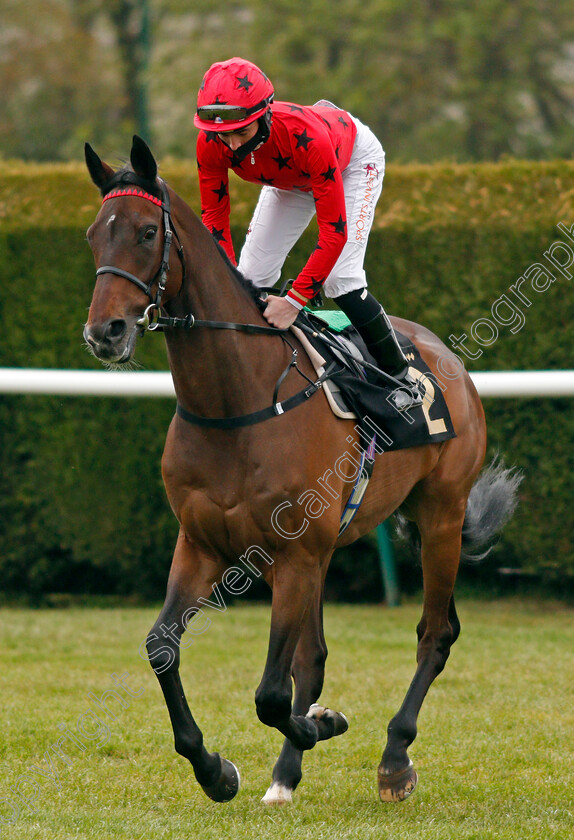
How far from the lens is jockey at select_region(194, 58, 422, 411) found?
345 centimetres

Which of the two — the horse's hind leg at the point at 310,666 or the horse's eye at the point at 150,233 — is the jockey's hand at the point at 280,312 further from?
the horse's hind leg at the point at 310,666

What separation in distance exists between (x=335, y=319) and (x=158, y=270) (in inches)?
48.9

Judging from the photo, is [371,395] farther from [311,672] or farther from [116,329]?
[116,329]

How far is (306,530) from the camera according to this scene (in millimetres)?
3523

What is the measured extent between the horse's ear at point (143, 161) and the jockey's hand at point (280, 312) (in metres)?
0.64

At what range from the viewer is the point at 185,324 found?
10.9ft

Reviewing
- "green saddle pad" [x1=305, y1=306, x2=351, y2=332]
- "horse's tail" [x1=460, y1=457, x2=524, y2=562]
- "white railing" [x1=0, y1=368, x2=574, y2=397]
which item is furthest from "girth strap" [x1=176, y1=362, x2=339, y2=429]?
"white railing" [x1=0, y1=368, x2=574, y2=397]

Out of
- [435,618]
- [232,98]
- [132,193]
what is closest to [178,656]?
[435,618]

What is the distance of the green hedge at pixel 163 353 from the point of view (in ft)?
22.4

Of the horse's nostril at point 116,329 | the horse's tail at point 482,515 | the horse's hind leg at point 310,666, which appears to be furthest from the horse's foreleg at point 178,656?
the horse's tail at point 482,515

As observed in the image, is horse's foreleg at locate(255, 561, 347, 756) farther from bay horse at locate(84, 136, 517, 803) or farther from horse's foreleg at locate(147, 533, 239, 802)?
horse's foreleg at locate(147, 533, 239, 802)

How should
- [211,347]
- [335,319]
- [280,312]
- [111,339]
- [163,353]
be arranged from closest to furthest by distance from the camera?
[111,339], [211,347], [280,312], [335,319], [163,353]

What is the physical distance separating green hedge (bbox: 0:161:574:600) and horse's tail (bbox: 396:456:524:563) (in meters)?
1.81

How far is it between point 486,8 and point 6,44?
11.1 meters
